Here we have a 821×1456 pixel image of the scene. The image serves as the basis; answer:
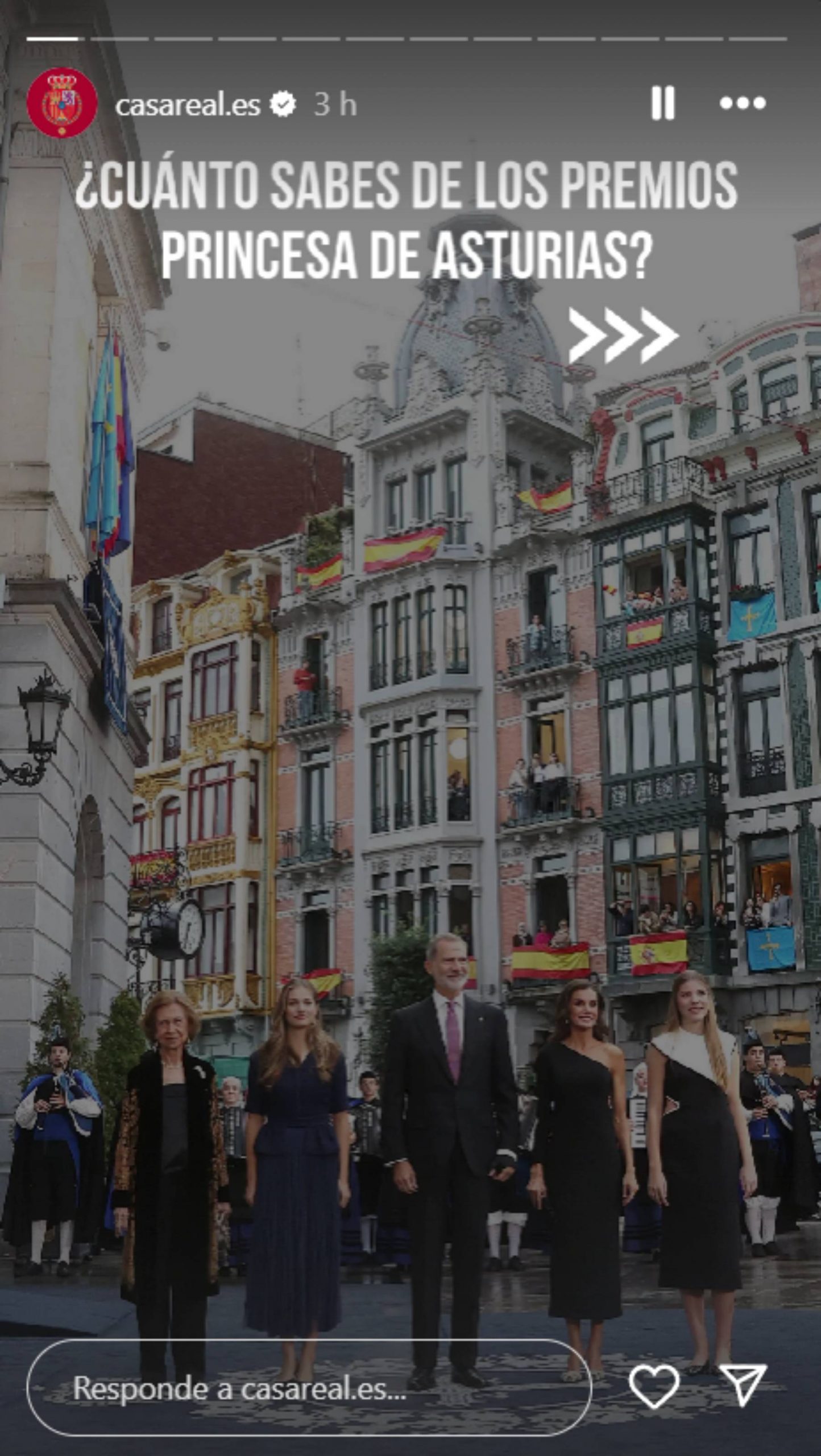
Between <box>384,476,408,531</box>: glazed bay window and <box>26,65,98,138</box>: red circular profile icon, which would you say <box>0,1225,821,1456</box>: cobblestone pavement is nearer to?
<box>26,65,98,138</box>: red circular profile icon

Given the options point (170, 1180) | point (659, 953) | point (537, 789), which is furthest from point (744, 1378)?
point (537, 789)

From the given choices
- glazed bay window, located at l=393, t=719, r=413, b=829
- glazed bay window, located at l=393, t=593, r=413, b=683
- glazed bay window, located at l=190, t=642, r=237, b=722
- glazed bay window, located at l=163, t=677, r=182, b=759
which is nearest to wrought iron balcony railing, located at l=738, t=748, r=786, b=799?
glazed bay window, located at l=393, t=719, r=413, b=829

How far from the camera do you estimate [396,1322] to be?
29.2 ft

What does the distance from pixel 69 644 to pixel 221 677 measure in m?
25.3

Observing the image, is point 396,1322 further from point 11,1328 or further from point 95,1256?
point 95,1256

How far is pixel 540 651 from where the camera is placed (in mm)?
35094

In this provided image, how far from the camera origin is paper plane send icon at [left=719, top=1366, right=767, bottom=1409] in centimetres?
501

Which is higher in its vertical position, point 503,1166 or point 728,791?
point 728,791

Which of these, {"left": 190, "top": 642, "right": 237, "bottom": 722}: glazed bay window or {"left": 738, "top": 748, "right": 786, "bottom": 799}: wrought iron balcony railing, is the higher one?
{"left": 190, "top": 642, "right": 237, "bottom": 722}: glazed bay window

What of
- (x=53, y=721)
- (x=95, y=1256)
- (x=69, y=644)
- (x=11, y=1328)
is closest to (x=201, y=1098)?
(x=11, y=1328)

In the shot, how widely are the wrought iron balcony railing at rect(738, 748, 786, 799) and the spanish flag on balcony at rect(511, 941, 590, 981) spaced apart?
14.2ft

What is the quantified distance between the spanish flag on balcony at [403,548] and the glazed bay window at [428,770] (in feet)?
11.4

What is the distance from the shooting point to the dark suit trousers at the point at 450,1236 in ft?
20.5

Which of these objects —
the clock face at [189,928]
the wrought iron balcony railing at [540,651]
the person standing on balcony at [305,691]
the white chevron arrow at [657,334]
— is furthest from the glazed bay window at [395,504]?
the white chevron arrow at [657,334]
